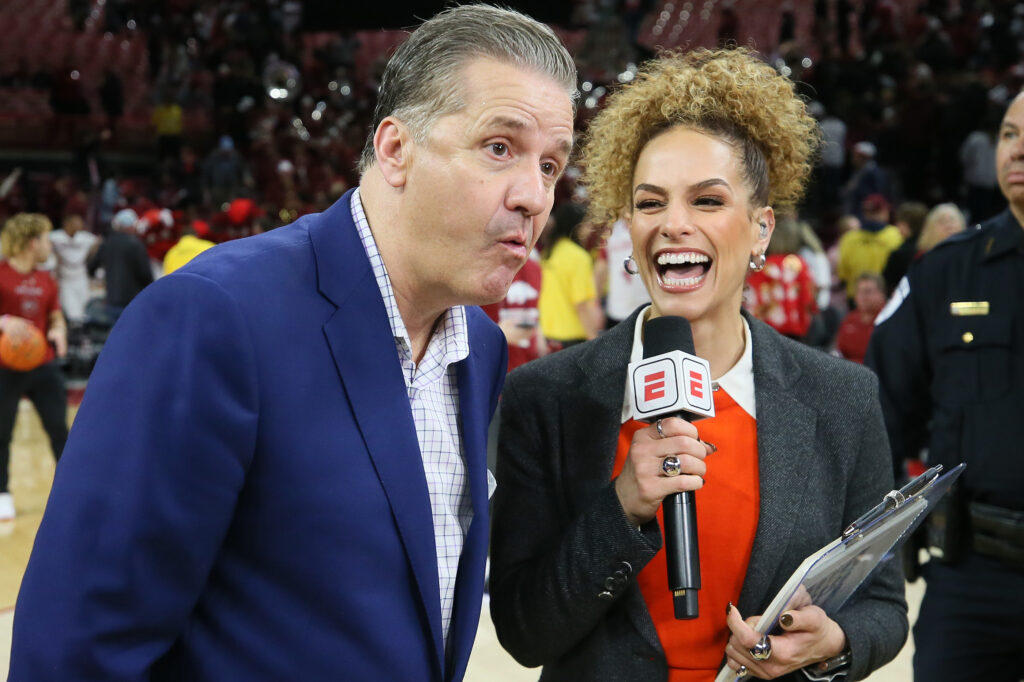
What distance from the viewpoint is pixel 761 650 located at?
1.52 m

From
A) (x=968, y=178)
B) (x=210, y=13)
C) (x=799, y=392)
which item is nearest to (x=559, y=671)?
(x=799, y=392)

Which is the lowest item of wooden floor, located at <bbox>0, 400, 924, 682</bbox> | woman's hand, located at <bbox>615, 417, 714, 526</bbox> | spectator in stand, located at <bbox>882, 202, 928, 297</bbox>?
wooden floor, located at <bbox>0, 400, 924, 682</bbox>

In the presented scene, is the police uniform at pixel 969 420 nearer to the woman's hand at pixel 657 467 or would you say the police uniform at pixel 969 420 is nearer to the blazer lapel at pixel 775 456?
the blazer lapel at pixel 775 456

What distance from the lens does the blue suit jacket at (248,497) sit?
3.53 ft

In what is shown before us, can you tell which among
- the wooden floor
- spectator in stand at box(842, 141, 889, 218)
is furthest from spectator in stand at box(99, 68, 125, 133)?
spectator in stand at box(842, 141, 889, 218)

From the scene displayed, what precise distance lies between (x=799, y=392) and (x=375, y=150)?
0.86m

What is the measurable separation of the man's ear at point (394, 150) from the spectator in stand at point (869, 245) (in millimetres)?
8050

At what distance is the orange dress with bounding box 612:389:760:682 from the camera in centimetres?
162

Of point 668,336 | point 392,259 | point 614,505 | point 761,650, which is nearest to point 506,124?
point 392,259

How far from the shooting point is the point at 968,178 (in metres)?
10.9

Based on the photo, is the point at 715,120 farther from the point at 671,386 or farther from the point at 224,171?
the point at 224,171

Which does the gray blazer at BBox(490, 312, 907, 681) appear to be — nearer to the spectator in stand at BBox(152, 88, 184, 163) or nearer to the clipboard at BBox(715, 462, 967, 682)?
the clipboard at BBox(715, 462, 967, 682)

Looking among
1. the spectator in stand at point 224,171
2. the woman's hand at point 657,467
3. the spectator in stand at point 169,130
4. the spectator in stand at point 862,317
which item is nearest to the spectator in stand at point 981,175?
the spectator in stand at point 862,317

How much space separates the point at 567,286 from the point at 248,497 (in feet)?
16.7
